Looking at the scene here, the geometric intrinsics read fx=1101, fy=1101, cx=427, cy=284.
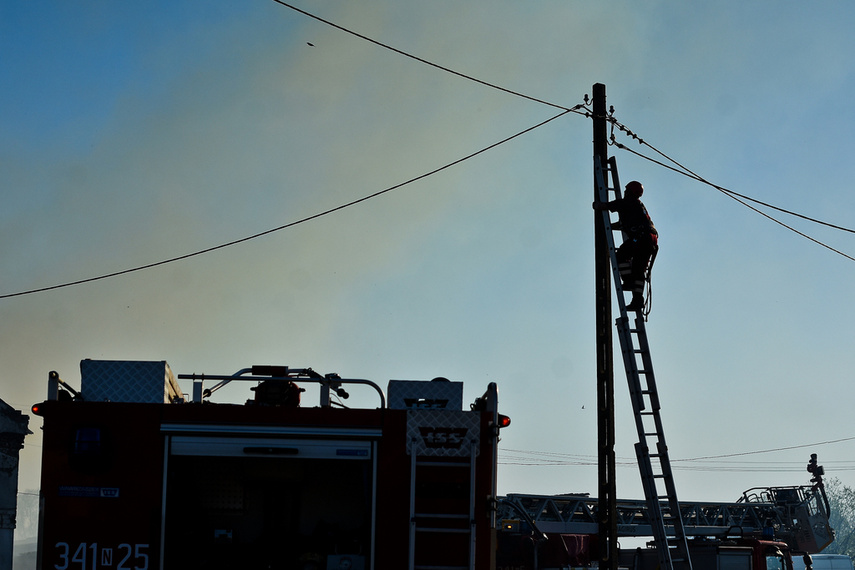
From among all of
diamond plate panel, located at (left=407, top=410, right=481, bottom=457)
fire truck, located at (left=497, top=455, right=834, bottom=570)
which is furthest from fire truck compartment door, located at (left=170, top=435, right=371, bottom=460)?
fire truck, located at (left=497, top=455, right=834, bottom=570)

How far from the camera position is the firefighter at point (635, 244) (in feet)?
43.2

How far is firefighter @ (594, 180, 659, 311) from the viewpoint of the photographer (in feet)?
43.2

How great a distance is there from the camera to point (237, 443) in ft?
33.9

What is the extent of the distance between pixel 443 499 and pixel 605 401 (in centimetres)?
362

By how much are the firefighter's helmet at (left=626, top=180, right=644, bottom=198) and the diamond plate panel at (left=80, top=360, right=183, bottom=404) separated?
19.6 ft

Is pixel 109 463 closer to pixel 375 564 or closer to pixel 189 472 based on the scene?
pixel 189 472

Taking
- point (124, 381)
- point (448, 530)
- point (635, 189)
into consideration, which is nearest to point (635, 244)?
point (635, 189)

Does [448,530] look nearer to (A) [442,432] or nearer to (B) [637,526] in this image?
(A) [442,432]

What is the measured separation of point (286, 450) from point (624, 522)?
2468 centimetres

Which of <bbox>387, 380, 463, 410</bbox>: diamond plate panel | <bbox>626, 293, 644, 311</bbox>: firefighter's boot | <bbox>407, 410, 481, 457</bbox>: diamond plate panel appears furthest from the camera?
<bbox>626, 293, 644, 311</bbox>: firefighter's boot

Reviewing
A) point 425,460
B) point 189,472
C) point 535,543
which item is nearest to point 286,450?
point 425,460

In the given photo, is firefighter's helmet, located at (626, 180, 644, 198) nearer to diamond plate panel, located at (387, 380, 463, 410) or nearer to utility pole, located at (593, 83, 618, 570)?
utility pole, located at (593, 83, 618, 570)

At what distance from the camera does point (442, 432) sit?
34.2 ft

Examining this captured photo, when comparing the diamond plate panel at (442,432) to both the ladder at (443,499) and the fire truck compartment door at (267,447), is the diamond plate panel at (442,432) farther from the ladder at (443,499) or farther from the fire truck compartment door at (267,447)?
the fire truck compartment door at (267,447)
